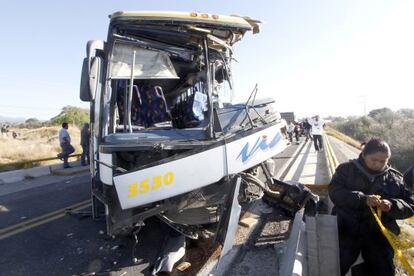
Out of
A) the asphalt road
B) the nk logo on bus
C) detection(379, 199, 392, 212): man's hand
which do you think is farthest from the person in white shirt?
detection(379, 199, 392, 212): man's hand

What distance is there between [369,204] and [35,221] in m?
5.32

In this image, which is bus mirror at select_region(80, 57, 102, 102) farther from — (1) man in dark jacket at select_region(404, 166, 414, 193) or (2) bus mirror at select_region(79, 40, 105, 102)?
(1) man in dark jacket at select_region(404, 166, 414, 193)

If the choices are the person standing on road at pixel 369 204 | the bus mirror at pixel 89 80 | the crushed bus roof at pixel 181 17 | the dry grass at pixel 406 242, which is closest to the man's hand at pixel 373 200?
the person standing on road at pixel 369 204

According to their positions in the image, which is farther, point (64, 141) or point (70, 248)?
point (64, 141)

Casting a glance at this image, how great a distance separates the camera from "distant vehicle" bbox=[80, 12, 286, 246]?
3.12 meters

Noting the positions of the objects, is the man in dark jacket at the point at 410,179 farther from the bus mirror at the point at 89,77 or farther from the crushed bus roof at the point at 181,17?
the bus mirror at the point at 89,77

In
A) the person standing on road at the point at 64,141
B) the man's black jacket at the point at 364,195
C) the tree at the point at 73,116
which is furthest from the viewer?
the tree at the point at 73,116

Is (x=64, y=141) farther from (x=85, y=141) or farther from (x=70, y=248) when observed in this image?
(x=70, y=248)

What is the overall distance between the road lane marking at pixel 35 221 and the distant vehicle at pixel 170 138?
173cm

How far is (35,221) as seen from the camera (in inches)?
210

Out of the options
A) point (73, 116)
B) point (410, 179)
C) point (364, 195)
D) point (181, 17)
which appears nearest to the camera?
point (364, 195)

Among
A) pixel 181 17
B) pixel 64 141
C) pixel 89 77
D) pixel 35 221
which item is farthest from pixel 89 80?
pixel 64 141

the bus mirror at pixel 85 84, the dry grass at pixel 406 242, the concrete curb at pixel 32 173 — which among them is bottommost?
the concrete curb at pixel 32 173

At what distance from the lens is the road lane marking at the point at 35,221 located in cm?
480
